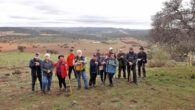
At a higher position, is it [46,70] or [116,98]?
[46,70]

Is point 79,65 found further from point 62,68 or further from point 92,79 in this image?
point 92,79

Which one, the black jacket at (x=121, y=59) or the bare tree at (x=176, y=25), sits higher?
the bare tree at (x=176, y=25)

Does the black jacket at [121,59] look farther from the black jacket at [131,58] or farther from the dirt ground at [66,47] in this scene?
the dirt ground at [66,47]

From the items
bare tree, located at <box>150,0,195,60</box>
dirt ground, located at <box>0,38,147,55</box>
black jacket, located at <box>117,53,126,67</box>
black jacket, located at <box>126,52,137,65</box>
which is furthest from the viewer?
dirt ground, located at <box>0,38,147,55</box>

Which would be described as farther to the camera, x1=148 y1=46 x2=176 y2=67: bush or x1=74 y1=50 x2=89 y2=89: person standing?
x1=148 y1=46 x2=176 y2=67: bush

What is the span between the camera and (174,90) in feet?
68.0

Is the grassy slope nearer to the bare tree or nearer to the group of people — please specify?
the group of people

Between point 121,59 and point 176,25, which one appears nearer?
point 121,59

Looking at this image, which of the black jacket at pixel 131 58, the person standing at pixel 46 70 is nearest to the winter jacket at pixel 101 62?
the black jacket at pixel 131 58

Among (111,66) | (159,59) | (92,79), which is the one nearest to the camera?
(111,66)

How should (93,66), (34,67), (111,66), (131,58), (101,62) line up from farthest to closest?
(131,58) < (101,62) < (111,66) < (93,66) < (34,67)

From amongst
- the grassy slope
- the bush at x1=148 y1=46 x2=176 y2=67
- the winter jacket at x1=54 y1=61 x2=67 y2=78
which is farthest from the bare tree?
the bush at x1=148 y1=46 x2=176 y2=67

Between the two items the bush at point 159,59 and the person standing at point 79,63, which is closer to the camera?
the person standing at point 79,63

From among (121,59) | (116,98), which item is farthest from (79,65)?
(121,59)
